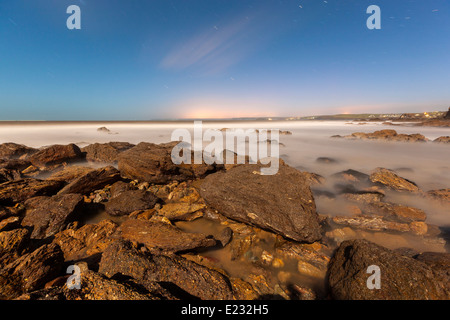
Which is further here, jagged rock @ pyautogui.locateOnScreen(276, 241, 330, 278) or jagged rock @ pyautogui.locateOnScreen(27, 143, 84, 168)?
jagged rock @ pyautogui.locateOnScreen(27, 143, 84, 168)

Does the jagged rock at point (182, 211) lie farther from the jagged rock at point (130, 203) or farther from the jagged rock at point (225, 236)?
the jagged rock at point (225, 236)

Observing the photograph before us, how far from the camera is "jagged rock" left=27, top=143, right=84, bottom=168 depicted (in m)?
11.5

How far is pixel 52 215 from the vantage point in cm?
545

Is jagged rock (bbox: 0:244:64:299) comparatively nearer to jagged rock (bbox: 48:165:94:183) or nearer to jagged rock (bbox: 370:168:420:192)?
jagged rock (bbox: 48:165:94:183)

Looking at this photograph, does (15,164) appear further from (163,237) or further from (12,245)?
(163,237)

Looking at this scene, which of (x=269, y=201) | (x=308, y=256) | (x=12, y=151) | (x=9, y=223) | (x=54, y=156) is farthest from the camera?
(x=12, y=151)

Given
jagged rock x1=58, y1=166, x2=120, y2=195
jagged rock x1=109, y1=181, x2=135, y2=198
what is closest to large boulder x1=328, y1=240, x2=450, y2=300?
jagged rock x1=109, y1=181, x2=135, y2=198

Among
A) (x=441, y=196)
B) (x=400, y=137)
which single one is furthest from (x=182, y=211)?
(x=400, y=137)

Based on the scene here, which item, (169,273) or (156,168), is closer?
(169,273)

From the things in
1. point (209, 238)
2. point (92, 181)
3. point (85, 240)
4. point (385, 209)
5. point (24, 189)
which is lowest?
point (85, 240)

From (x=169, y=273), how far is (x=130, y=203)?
12.5ft

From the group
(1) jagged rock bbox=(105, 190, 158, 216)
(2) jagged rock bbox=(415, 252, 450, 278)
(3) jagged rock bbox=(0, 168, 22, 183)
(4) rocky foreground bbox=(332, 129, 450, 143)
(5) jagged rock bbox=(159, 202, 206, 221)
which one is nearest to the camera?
(2) jagged rock bbox=(415, 252, 450, 278)

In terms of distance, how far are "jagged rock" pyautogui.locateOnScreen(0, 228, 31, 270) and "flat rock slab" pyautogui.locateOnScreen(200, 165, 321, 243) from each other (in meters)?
4.72

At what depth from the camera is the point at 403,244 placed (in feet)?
16.5
